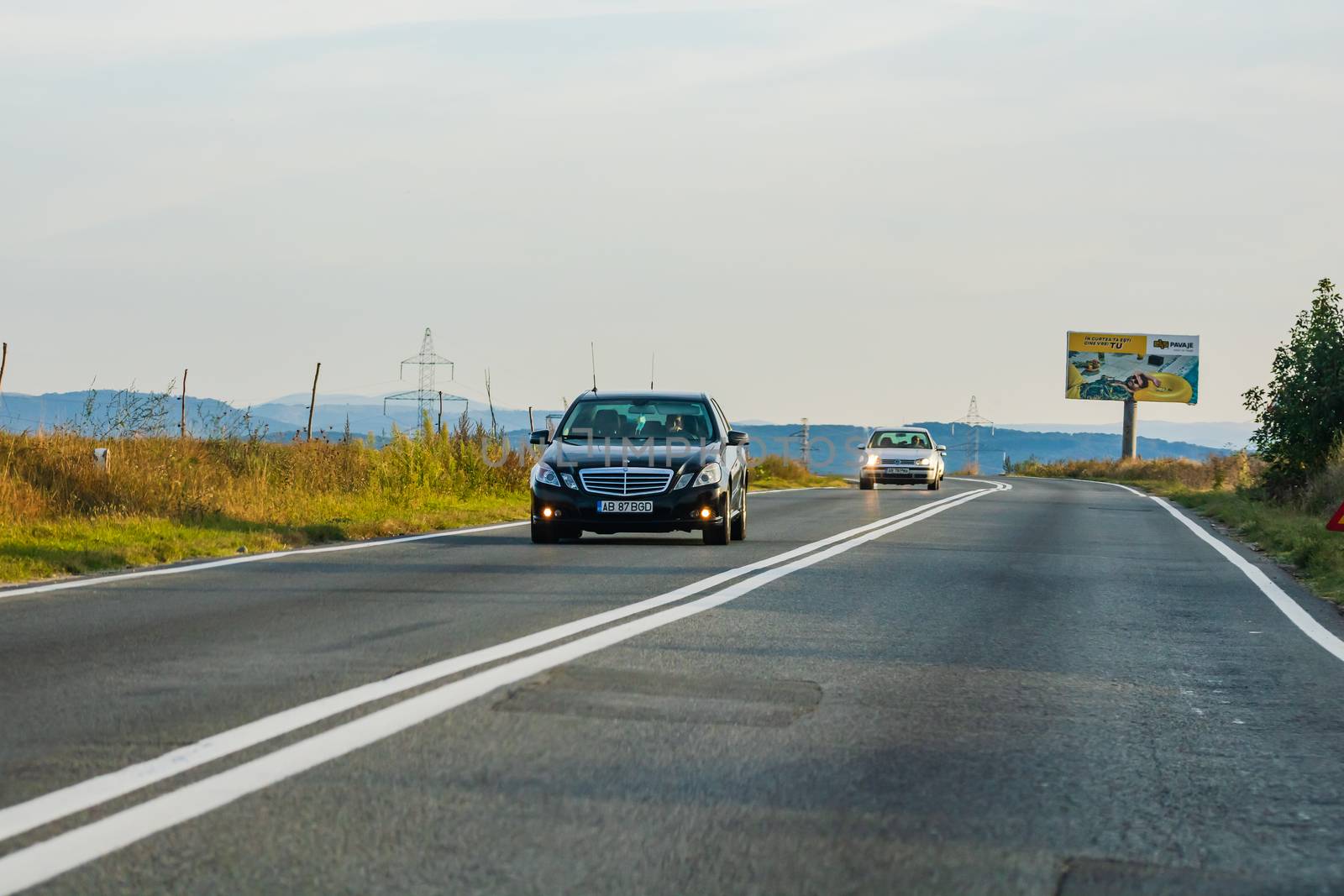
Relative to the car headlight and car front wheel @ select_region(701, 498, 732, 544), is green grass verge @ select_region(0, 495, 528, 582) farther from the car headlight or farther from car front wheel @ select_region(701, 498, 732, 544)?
the car headlight

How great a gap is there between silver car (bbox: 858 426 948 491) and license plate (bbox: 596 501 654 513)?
24337 millimetres

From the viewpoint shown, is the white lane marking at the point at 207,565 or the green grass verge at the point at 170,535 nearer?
the white lane marking at the point at 207,565

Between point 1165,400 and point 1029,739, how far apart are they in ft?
297

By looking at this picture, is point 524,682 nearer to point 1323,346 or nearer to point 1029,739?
point 1029,739

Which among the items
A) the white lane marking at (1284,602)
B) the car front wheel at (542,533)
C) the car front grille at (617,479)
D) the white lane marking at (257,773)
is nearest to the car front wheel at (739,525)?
the car front grille at (617,479)

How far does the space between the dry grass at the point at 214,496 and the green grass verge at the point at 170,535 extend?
2cm

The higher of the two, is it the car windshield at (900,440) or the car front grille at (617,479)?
the car windshield at (900,440)

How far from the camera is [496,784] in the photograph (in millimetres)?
5129

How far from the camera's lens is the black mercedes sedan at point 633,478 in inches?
643

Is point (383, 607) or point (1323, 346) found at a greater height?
point (1323, 346)

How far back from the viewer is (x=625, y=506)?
16.3 meters

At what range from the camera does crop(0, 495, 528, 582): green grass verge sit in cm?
1274

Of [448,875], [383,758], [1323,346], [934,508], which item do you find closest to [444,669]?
[383,758]

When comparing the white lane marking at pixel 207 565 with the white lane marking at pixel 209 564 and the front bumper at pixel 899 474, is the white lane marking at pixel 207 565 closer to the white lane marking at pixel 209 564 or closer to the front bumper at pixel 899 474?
the white lane marking at pixel 209 564
